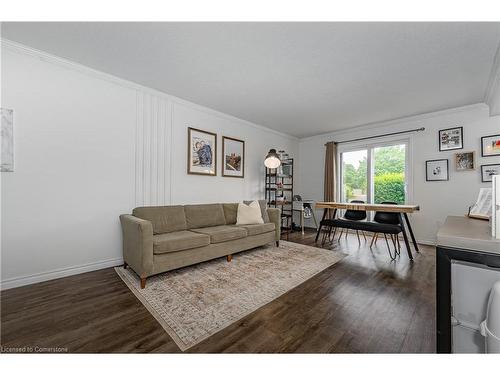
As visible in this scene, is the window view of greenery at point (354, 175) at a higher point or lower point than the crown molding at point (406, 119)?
lower

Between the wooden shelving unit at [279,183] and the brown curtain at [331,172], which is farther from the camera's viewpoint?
the brown curtain at [331,172]

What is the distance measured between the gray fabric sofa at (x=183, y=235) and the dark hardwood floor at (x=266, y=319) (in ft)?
1.27

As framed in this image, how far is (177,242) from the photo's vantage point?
2449 mm

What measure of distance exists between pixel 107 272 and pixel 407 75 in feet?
14.6

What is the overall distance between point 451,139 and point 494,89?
1.13m

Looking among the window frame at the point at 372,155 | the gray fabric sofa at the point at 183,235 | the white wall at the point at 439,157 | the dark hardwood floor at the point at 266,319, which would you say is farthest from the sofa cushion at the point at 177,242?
the white wall at the point at 439,157

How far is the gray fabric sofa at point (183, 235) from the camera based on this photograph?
7.46ft

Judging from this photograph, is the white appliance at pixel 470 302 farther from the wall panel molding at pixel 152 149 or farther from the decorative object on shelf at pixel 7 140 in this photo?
the decorative object on shelf at pixel 7 140

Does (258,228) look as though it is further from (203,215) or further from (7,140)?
(7,140)

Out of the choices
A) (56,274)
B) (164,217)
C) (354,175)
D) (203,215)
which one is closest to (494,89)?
(354,175)

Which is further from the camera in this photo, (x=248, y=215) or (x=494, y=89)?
(x=248, y=215)

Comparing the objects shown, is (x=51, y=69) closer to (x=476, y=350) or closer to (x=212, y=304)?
(x=212, y=304)

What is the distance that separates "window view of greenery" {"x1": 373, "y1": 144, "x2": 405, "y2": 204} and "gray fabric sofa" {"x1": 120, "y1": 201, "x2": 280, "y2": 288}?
257 centimetres
